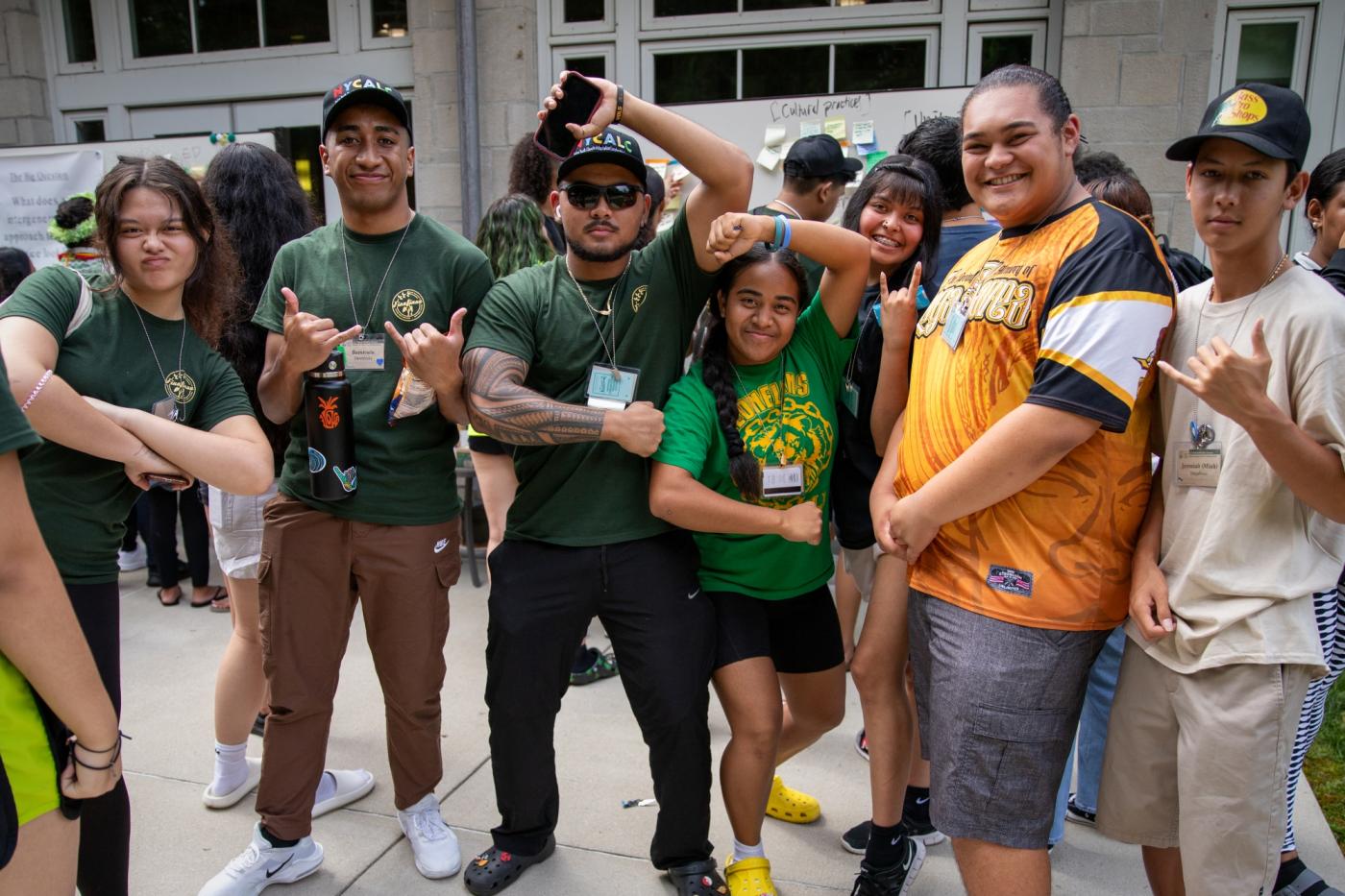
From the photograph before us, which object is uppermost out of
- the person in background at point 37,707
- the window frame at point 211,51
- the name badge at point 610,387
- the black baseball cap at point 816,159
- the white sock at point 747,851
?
the window frame at point 211,51

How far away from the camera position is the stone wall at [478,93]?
6059mm

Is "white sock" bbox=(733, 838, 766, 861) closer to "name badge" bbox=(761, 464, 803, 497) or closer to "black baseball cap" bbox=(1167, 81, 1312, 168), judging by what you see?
"name badge" bbox=(761, 464, 803, 497)

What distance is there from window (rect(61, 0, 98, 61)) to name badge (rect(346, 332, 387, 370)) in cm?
648

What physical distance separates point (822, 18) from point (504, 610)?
187 inches

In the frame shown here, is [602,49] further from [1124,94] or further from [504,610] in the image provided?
[504,610]

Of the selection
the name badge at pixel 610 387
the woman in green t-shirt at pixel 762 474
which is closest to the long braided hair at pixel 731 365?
the woman in green t-shirt at pixel 762 474

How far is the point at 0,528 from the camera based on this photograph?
A: 49.6 inches

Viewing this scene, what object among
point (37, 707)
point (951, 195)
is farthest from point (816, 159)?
point (37, 707)

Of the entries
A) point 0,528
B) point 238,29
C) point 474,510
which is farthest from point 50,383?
point 238,29

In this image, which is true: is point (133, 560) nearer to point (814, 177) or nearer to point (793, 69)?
point (814, 177)

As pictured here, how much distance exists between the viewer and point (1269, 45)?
516 centimetres

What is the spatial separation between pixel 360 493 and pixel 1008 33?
4.98 meters

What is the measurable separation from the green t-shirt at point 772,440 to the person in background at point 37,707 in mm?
1267

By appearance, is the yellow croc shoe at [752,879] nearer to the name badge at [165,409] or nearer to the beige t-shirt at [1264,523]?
the beige t-shirt at [1264,523]
